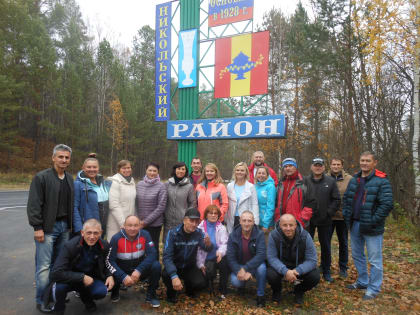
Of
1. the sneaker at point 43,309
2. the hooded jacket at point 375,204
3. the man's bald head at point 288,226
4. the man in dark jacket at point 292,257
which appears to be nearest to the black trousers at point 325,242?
the hooded jacket at point 375,204

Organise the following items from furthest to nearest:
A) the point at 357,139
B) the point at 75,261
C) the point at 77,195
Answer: the point at 357,139 → the point at 77,195 → the point at 75,261

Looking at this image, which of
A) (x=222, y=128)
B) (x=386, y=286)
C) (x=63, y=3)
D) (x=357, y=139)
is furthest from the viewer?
(x=63, y=3)

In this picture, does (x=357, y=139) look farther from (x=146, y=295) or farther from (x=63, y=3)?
(x=63, y=3)

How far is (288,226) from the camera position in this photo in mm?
3443

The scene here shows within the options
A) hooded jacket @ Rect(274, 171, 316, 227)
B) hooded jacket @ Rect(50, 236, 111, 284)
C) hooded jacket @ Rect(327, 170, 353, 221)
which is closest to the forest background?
hooded jacket @ Rect(327, 170, 353, 221)

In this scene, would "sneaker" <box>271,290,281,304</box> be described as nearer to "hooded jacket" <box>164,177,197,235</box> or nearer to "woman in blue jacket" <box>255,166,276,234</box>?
"woman in blue jacket" <box>255,166,276,234</box>

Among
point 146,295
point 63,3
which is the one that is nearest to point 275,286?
point 146,295

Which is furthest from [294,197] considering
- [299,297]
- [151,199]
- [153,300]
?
[153,300]

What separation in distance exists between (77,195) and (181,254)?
1.55m

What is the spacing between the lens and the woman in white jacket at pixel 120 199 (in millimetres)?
3918

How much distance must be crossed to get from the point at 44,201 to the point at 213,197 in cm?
222

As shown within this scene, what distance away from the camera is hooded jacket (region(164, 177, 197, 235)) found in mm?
4176

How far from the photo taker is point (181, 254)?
11.9 ft

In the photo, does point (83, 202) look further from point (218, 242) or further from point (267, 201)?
point (267, 201)
